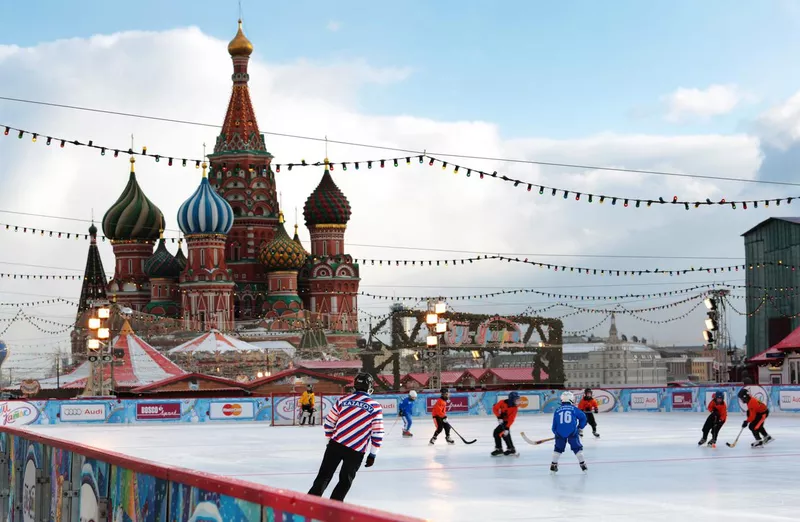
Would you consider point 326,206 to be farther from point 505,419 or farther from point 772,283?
point 505,419

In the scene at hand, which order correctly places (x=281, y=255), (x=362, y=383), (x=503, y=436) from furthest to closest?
(x=281, y=255), (x=503, y=436), (x=362, y=383)

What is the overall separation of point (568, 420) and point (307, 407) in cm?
2136

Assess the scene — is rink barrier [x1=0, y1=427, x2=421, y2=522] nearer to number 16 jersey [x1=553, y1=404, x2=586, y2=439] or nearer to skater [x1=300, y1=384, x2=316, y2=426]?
number 16 jersey [x1=553, y1=404, x2=586, y2=439]

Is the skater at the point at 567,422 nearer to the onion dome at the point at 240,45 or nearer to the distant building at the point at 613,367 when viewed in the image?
the onion dome at the point at 240,45

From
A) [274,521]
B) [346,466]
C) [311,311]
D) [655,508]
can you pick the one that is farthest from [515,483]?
[311,311]

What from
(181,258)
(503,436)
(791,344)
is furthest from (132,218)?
(503,436)

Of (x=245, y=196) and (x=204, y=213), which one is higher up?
(x=245, y=196)

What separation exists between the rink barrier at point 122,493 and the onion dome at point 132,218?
94252 mm

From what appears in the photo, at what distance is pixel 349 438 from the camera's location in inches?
478

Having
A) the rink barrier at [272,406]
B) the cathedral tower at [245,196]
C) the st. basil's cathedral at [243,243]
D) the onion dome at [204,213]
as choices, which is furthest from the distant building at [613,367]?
the rink barrier at [272,406]

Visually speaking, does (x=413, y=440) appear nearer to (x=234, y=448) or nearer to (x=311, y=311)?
(x=234, y=448)

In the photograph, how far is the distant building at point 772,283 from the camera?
73062 mm

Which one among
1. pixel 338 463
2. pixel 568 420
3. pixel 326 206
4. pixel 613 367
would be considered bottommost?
pixel 613 367

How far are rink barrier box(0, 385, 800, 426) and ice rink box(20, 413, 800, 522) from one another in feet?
24.9
